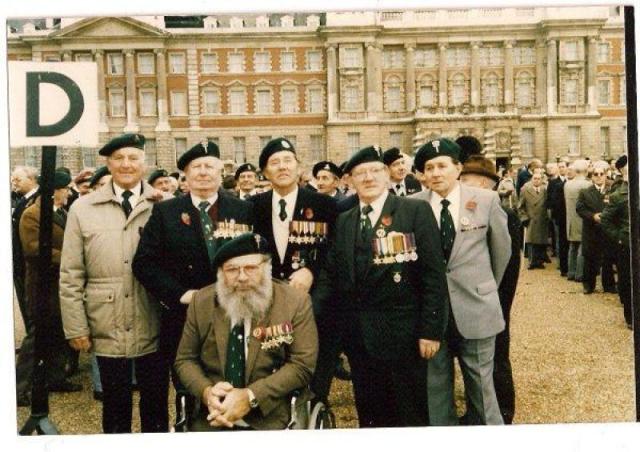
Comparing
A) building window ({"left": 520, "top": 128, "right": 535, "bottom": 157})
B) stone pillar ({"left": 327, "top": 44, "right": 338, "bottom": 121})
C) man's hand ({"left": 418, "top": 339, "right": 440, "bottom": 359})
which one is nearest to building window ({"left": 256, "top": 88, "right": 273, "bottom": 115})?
stone pillar ({"left": 327, "top": 44, "right": 338, "bottom": 121})

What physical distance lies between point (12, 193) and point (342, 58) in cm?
203

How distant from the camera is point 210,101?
13.2 ft

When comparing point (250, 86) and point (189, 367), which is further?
point (250, 86)

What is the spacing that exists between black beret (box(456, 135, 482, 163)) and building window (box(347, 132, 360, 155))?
1.90 ft

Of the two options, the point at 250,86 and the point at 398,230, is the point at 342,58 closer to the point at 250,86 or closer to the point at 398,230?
the point at 250,86

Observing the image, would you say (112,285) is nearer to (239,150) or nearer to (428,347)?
A: (239,150)

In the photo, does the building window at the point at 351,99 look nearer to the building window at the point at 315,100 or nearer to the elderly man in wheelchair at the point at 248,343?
the building window at the point at 315,100

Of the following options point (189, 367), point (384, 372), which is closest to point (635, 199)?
point (384, 372)

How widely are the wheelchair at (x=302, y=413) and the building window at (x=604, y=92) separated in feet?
A: 7.54

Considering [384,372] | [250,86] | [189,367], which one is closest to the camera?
[189,367]

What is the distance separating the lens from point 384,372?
3.08 meters

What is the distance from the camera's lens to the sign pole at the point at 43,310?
11.0ft

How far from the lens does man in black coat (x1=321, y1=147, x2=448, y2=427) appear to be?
2996 mm

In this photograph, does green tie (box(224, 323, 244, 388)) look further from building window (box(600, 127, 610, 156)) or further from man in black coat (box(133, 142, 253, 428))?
building window (box(600, 127, 610, 156))
